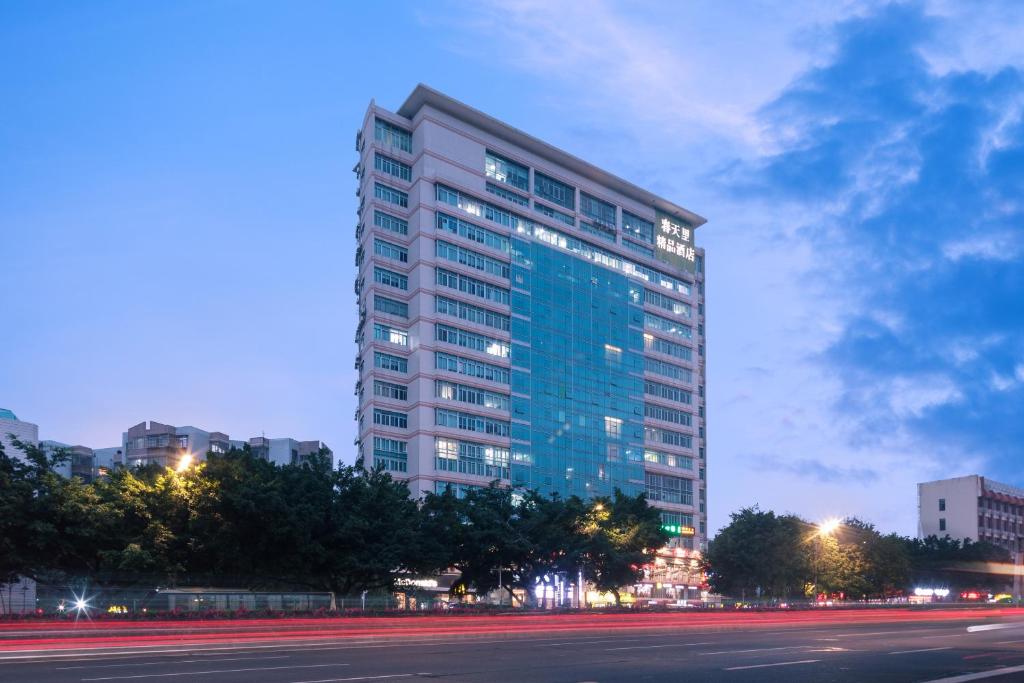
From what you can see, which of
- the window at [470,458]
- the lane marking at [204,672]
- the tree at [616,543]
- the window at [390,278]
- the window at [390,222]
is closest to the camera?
the lane marking at [204,672]

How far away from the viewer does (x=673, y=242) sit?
144 m

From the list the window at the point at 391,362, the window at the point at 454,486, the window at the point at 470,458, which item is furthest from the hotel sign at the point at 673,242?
the window at the point at 454,486

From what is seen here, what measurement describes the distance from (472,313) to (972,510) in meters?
91.2

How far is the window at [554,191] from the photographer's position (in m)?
127

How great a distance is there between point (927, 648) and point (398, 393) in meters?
82.6

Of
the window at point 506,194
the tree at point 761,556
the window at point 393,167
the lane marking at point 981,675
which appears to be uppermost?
the window at point 393,167

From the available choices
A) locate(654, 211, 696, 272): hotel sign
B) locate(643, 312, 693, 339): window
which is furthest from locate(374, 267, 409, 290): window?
locate(654, 211, 696, 272): hotel sign

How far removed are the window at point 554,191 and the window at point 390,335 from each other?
27548mm

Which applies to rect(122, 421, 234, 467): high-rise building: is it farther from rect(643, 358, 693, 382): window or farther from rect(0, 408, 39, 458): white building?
rect(0, 408, 39, 458): white building

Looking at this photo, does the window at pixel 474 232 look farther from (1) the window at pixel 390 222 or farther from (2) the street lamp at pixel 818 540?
(2) the street lamp at pixel 818 540

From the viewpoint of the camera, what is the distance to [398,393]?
364 feet

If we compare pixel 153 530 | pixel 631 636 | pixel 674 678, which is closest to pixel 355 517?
pixel 153 530

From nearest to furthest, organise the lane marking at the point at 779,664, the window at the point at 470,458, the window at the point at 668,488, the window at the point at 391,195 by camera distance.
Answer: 1. the lane marking at the point at 779,664
2. the window at the point at 470,458
3. the window at the point at 391,195
4. the window at the point at 668,488

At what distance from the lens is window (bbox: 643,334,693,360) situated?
137500 mm
